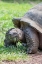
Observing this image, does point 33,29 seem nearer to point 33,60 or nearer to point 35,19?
point 35,19

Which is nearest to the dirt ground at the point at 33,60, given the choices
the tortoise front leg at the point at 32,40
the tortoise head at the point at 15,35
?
the tortoise front leg at the point at 32,40

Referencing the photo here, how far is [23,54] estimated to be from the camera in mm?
4484

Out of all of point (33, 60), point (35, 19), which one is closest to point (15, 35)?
point (35, 19)

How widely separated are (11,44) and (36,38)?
0.53m

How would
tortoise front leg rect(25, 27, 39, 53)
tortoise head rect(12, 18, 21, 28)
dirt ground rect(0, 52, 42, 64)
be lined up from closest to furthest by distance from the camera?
dirt ground rect(0, 52, 42, 64) → tortoise front leg rect(25, 27, 39, 53) → tortoise head rect(12, 18, 21, 28)

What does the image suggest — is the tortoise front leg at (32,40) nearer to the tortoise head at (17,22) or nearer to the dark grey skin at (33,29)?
the dark grey skin at (33,29)

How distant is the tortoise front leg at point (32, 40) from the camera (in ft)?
15.4

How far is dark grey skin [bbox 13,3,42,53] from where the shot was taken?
4688 mm

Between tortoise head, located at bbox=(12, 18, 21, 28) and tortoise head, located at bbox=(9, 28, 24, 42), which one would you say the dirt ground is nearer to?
tortoise head, located at bbox=(9, 28, 24, 42)

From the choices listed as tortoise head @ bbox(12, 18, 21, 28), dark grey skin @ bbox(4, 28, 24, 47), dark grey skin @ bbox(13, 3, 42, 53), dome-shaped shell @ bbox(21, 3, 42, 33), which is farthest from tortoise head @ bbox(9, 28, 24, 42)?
tortoise head @ bbox(12, 18, 21, 28)

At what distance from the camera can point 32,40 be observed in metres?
4.68

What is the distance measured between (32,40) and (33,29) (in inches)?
8.0

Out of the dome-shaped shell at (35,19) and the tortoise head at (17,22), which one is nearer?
the dome-shaped shell at (35,19)

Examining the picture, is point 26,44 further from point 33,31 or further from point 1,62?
point 1,62
